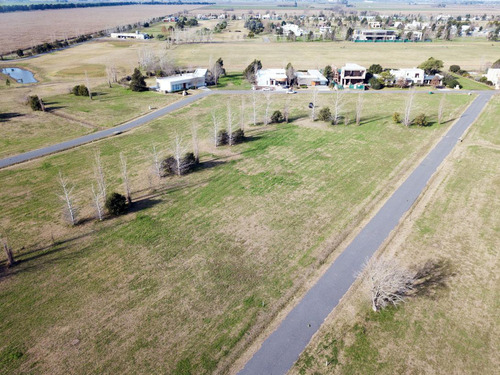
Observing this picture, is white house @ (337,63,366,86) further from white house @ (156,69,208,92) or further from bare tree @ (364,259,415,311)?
bare tree @ (364,259,415,311)

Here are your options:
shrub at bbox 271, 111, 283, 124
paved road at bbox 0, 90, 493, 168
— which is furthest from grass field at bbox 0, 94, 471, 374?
shrub at bbox 271, 111, 283, 124

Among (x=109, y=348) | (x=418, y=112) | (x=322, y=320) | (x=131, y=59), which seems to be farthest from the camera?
(x=131, y=59)

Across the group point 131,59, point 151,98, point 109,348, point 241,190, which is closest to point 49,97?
point 151,98

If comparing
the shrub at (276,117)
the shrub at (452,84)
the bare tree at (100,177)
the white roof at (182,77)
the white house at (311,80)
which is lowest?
the bare tree at (100,177)

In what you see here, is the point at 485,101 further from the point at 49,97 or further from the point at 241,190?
the point at 49,97

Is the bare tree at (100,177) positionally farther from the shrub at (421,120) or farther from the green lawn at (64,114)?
the shrub at (421,120)

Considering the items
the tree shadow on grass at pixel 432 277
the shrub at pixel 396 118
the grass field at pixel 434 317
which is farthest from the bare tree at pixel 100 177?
the shrub at pixel 396 118
